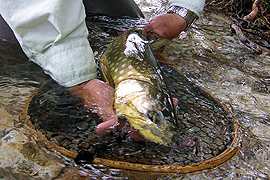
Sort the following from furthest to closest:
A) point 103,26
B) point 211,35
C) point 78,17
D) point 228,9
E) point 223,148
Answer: point 228,9
point 211,35
point 103,26
point 78,17
point 223,148

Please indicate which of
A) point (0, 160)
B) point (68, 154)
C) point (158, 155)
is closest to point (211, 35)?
point (158, 155)

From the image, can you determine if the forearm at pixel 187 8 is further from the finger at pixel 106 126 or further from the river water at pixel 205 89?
the finger at pixel 106 126

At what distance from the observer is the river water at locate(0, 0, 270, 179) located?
1232mm

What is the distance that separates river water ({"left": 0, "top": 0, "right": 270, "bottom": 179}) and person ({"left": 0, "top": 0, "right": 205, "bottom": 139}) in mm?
288

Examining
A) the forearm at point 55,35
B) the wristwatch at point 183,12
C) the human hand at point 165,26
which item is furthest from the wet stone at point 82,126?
the wristwatch at point 183,12

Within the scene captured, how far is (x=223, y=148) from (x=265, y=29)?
3572 mm

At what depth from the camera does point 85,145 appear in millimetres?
1359

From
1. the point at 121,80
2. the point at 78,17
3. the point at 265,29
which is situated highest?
the point at 78,17

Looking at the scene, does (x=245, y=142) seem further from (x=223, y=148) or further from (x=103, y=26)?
(x=103, y=26)

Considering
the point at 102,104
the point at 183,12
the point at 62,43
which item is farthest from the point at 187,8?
the point at 102,104

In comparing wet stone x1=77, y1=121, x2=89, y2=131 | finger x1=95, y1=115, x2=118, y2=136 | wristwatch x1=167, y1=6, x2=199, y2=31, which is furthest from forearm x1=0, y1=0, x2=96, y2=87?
wristwatch x1=167, y1=6, x2=199, y2=31

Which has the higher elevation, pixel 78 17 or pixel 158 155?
pixel 78 17

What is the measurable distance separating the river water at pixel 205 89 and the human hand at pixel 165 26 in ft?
1.15

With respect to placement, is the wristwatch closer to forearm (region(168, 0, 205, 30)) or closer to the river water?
forearm (region(168, 0, 205, 30))
